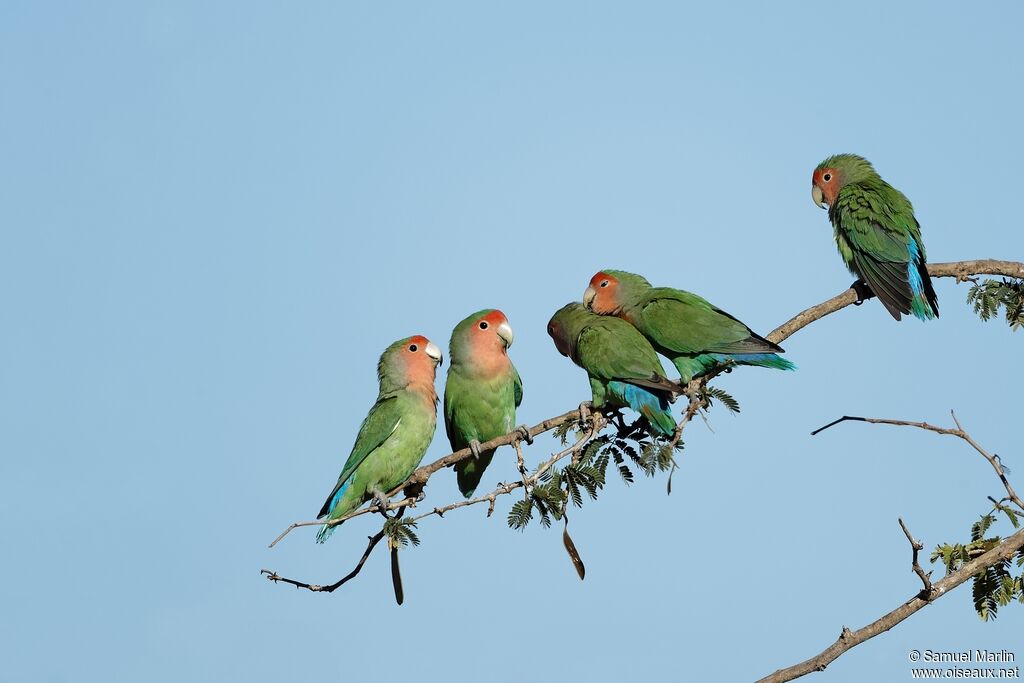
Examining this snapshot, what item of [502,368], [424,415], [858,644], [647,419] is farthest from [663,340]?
[858,644]

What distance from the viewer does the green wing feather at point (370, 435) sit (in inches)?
338

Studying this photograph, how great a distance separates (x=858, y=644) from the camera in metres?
5.19

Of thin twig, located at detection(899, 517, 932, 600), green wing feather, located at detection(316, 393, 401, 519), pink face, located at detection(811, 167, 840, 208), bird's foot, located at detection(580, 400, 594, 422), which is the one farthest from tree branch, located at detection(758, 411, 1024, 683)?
pink face, located at detection(811, 167, 840, 208)

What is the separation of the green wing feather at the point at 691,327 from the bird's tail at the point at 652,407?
531mm

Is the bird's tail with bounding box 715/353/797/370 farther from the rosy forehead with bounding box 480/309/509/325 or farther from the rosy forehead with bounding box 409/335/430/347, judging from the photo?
the rosy forehead with bounding box 409/335/430/347

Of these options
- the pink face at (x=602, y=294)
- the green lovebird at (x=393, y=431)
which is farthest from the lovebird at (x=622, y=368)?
the green lovebird at (x=393, y=431)

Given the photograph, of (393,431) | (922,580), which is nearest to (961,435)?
(922,580)

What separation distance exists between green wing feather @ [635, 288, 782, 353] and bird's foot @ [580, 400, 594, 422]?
765 mm

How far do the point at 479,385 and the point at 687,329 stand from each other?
6.54 ft

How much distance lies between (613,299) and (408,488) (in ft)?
8.64

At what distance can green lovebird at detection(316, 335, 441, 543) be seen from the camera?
8.60 meters

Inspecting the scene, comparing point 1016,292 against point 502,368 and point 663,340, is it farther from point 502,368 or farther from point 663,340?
point 502,368

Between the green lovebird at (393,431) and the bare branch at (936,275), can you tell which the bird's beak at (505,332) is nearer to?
the green lovebird at (393,431)

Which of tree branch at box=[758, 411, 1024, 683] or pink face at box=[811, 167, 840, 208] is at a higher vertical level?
pink face at box=[811, 167, 840, 208]
